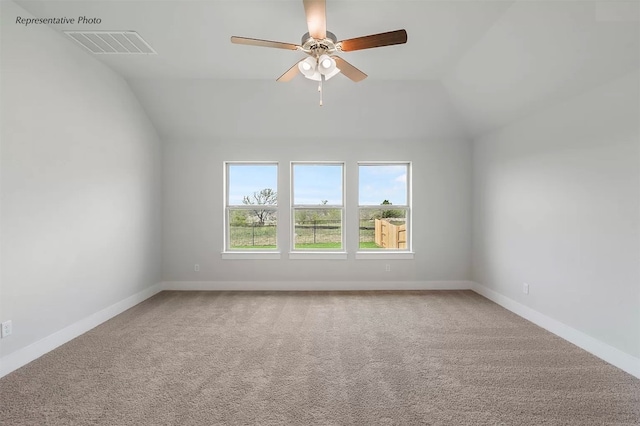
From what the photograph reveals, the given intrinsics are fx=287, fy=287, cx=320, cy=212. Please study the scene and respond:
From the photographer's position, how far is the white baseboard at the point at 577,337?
7.54 ft

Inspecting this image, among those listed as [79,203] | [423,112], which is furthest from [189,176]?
[423,112]

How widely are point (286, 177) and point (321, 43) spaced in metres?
2.62

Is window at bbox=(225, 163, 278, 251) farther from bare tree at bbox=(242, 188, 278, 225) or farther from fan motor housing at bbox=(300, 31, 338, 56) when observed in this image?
fan motor housing at bbox=(300, 31, 338, 56)

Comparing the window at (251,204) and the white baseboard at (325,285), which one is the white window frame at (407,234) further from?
the window at (251,204)

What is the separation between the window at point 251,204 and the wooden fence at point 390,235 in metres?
1.69

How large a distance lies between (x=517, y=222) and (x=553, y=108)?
1343 mm

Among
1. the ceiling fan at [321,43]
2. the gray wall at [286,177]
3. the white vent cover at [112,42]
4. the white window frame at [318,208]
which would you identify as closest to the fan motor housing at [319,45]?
the ceiling fan at [321,43]

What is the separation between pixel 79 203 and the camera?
2.95 m

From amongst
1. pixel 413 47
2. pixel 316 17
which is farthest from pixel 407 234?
pixel 316 17

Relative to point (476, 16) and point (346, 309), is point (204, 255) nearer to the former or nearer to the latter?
point (346, 309)

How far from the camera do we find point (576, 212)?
2.78 meters

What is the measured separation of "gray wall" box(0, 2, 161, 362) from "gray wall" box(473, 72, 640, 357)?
4.93m

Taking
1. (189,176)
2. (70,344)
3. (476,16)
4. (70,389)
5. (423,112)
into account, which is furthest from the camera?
(189,176)

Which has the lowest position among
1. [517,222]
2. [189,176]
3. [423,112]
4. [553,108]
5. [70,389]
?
[70,389]
